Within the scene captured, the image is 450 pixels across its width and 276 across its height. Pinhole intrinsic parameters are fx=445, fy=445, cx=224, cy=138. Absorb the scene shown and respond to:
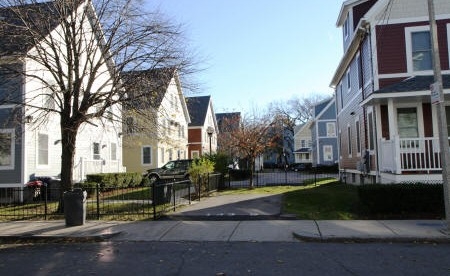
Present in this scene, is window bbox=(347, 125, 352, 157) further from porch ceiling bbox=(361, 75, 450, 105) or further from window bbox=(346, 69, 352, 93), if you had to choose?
porch ceiling bbox=(361, 75, 450, 105)

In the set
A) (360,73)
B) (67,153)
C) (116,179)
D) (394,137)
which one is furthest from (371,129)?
(116,179)

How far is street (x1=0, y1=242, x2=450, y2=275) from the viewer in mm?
7246

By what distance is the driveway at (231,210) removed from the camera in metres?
13.2

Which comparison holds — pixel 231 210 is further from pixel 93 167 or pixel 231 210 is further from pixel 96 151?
pixel 96 151

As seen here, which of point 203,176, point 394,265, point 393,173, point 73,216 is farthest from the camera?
point 203,176

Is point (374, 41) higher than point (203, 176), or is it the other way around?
point (374, 41)

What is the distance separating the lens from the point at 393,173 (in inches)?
579

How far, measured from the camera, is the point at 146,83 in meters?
14.9

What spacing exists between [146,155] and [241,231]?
27.8 m

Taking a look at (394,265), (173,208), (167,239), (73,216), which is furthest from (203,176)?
(394,265)

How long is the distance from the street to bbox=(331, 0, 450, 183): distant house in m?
6.22

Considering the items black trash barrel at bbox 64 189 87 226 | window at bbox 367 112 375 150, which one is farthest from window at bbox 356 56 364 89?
black trash barrel at bbox 64 189 87 226

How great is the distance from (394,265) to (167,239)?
Result: 5.14 meters

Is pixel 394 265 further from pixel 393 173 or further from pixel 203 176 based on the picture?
pixel 203 176
